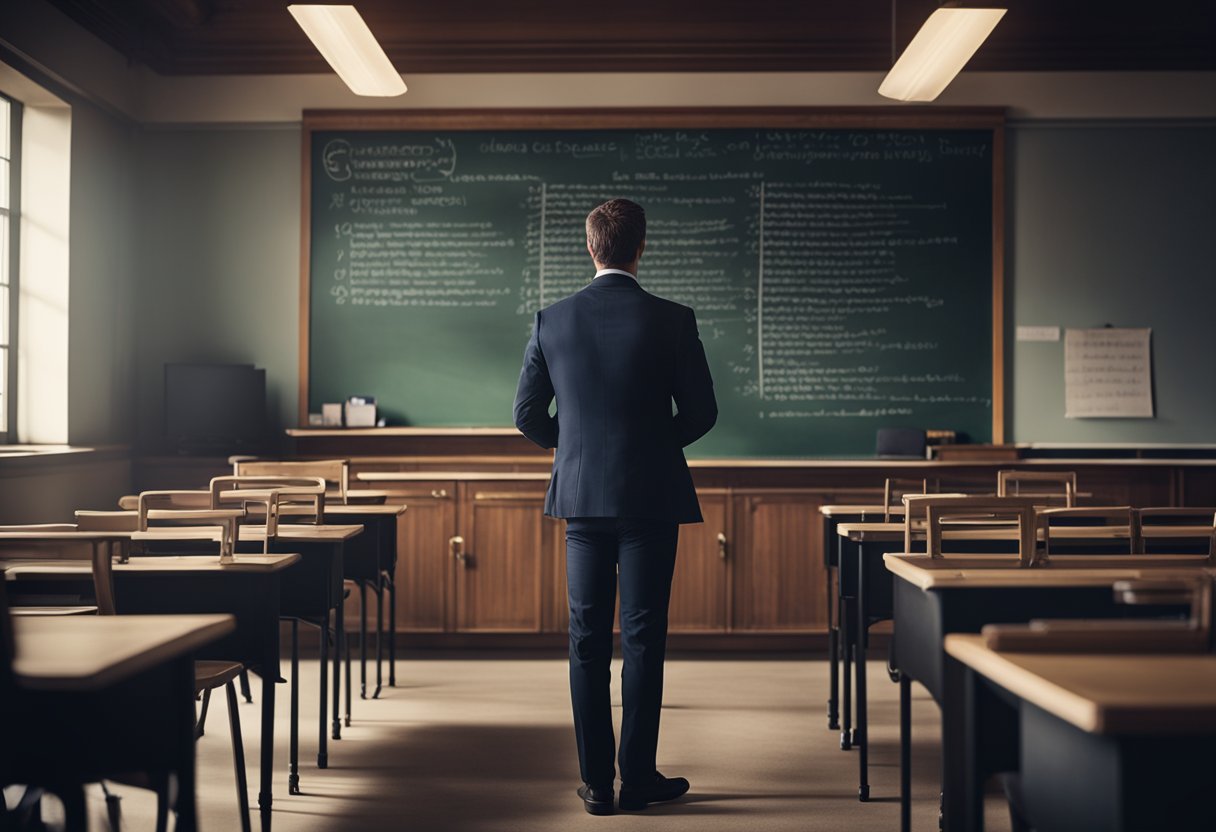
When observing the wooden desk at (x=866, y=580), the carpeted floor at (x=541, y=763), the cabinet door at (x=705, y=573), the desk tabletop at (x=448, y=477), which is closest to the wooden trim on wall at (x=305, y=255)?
the desk tabletop at (x=448, y=477)

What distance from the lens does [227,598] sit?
254 cm

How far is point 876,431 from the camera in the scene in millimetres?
5824

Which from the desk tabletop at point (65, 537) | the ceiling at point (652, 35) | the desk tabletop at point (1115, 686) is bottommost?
the desk tabletop at point (1115, 686)

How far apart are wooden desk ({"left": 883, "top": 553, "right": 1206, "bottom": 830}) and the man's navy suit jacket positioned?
0.66m

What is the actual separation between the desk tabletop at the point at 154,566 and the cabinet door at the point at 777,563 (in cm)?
299

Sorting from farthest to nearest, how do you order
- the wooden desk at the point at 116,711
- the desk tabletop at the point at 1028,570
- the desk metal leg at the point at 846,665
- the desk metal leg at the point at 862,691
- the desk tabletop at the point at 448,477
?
1. the desk tabletop at the point at 448,477
2. the desk metal leg at the point at 846,665
3. the desk metal leg at the point at 862,691
4. the desk tabletop at the point at 1028,570
5. the wooden desk at the point at 116,711

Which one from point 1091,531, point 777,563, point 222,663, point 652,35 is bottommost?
point 777,563

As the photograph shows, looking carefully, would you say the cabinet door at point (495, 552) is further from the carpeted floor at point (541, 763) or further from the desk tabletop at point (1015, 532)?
the desk tabletop at point (1015, 532)

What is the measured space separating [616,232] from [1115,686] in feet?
6.15

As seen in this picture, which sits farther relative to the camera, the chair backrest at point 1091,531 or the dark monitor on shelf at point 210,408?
the dark monitor on shelf at point 210,408

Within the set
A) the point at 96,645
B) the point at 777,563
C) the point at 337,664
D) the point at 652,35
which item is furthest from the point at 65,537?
the point at 652,35

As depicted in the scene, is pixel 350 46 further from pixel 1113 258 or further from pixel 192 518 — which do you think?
pixel 1113 258

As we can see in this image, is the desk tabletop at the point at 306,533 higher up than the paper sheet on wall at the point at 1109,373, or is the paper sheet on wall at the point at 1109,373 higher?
the paper sheet on wall at the point at 1109,373

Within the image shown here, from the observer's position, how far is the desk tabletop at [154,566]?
237 cm
